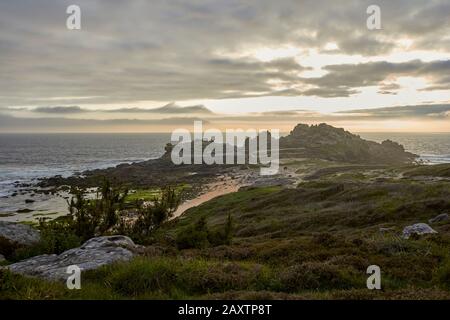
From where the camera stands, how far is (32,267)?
11.5 meters

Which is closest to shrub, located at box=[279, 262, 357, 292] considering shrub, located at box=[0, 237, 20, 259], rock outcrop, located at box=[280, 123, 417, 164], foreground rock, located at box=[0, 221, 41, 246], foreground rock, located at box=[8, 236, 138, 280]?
foreground rock, located at box=[8, 236, 138, 280]

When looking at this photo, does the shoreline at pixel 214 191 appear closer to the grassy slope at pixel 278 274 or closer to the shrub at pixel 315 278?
the grassy slope at pixel 278 274

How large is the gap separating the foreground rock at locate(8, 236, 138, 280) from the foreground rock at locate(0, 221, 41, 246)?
668cm

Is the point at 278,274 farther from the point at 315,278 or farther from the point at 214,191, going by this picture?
the point at 214,191

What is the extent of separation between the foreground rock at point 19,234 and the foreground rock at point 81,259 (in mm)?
6677

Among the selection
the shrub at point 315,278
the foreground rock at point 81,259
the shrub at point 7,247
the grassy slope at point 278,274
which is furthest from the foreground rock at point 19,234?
the shrub at point 315,278

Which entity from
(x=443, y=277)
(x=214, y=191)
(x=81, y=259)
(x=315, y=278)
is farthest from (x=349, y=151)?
(x=81, y=259)

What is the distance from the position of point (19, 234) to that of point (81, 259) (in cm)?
974

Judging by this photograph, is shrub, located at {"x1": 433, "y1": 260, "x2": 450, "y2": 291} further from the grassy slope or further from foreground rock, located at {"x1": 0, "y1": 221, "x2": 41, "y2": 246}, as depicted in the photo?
foreground rock, located at {"x1": 0, "y1": 221, "x2": 41, "y2": 246}

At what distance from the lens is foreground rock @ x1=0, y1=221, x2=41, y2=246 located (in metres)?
18.3

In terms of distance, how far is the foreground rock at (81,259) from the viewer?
10.7m

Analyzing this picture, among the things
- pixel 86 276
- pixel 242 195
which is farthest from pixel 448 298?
pixel 242 195
